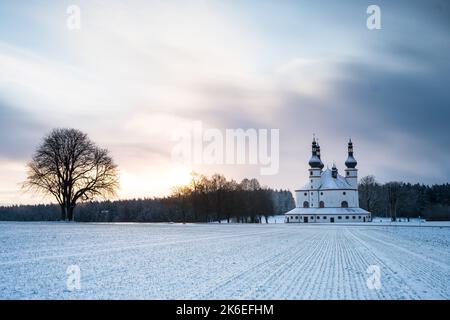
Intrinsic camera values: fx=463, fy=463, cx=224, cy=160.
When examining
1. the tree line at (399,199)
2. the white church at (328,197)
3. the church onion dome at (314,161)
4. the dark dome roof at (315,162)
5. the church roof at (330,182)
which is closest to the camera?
the white church at (328,197)

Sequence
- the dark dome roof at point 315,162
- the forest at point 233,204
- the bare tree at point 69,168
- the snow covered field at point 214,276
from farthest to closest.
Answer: the dark dome roof at point 315,162, the forest at point 233,204, the bare tree at point 69,168, the snow covered field at point 214,276

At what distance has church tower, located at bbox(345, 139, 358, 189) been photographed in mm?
133625

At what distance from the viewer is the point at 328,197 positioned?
4990 inches

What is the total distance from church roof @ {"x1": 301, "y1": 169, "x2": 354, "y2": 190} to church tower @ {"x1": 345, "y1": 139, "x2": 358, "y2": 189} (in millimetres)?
2135

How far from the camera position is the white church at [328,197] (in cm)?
11975

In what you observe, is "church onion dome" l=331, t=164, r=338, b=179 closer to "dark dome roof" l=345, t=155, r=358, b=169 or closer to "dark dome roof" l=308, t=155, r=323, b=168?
"dark dome roof" l=308, t=155, r=323, b=168

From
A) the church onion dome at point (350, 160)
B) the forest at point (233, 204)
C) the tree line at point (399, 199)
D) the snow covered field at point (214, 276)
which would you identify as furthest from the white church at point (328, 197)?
the snow covered field at point (214, 276)

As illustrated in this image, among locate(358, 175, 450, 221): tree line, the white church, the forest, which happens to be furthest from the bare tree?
locate(358, 175, 450, 221): tree line

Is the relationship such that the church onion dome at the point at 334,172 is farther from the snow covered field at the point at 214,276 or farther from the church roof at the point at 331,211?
the snow covered field at the point at 214,276
